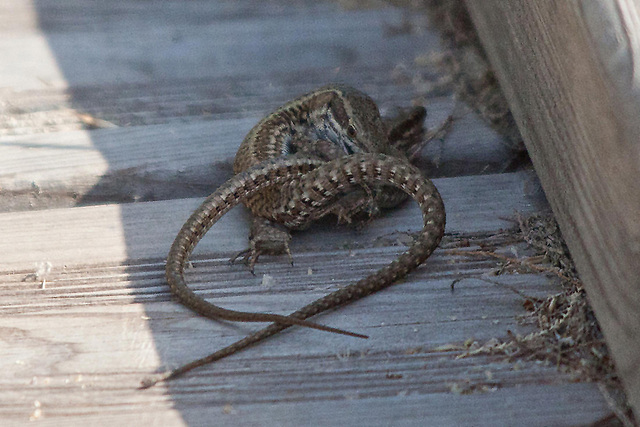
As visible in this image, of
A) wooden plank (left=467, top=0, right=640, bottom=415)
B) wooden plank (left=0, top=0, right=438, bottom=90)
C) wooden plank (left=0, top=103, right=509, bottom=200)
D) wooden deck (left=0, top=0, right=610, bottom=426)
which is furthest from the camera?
wooden plank (left=0, top=0, right=438, bottom=90)

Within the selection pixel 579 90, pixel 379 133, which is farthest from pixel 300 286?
pixel 379 133

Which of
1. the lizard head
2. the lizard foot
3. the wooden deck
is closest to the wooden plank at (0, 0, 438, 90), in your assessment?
the wooden deck

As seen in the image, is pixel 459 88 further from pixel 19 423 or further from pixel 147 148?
pixel 19 423

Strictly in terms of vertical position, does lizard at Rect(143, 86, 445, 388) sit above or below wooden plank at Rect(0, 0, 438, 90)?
below

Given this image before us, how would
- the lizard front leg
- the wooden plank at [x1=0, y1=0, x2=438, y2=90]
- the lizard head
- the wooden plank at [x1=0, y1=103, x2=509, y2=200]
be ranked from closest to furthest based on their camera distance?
the lizard front leg < the wooden plank at [x1=0, y1=103, x2=509, y2=200] < the lizard head < the wooden plank at [x1=0, y1=0, x2=438, y2=90]

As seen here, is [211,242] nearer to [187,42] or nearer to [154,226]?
[154,226]

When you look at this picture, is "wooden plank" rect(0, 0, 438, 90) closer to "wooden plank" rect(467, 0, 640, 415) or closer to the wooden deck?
the wooden deck
